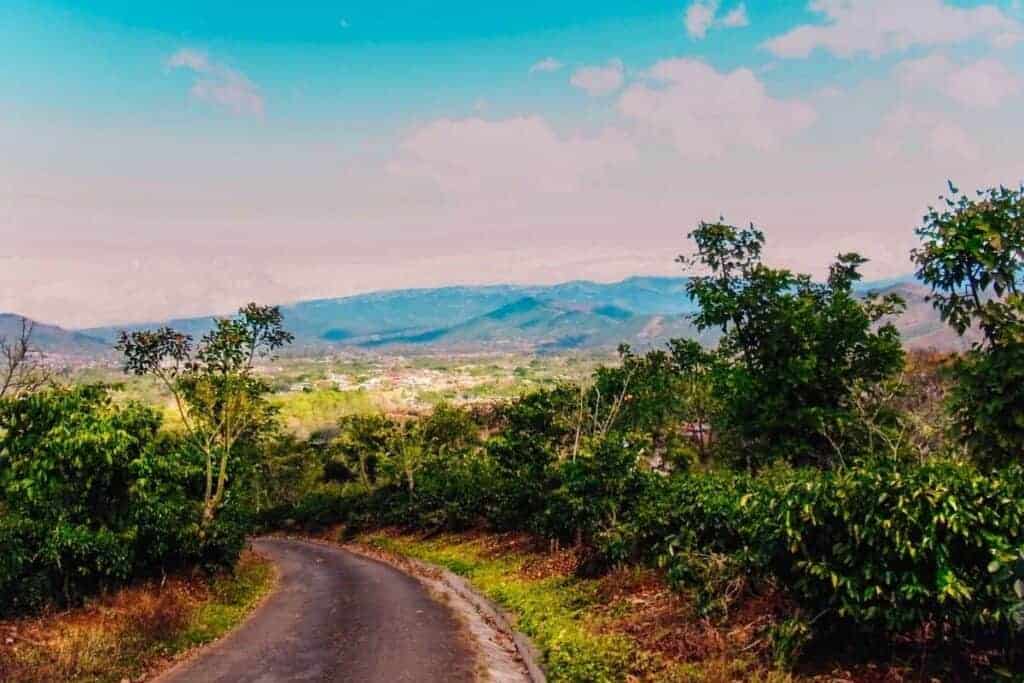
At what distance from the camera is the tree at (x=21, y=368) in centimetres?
1688

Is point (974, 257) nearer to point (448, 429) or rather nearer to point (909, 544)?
point (909, 544)

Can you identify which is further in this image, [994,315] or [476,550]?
[476,550]

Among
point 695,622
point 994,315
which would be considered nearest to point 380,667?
point 695,622

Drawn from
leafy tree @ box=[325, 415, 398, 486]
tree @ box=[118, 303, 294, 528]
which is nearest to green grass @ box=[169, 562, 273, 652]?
tree @ box=[118, 303, 294, 528]

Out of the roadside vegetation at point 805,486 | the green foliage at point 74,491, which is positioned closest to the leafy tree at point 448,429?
the roadside vegetation at point 805,486

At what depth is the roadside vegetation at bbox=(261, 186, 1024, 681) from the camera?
786 centimetres

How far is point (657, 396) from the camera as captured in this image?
101 feet

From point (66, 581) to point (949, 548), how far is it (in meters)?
17.5

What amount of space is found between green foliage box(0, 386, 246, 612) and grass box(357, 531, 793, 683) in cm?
950

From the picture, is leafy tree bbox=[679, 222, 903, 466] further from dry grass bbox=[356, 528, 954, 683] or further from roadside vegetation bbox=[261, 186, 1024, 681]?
dry grass bbox=[356, 528, 954, 683]

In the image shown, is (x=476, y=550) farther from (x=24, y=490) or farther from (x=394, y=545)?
(x=24, y=490)

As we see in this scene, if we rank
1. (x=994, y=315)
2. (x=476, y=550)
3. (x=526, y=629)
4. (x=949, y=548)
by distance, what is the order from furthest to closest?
(x=476, y=550) < (x=526, y=629) < (x=994, y=315) < (x=949, y=548)

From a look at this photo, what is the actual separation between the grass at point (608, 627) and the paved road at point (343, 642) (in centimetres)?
168

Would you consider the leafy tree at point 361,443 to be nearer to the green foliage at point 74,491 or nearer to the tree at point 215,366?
the tree at point 215,366
